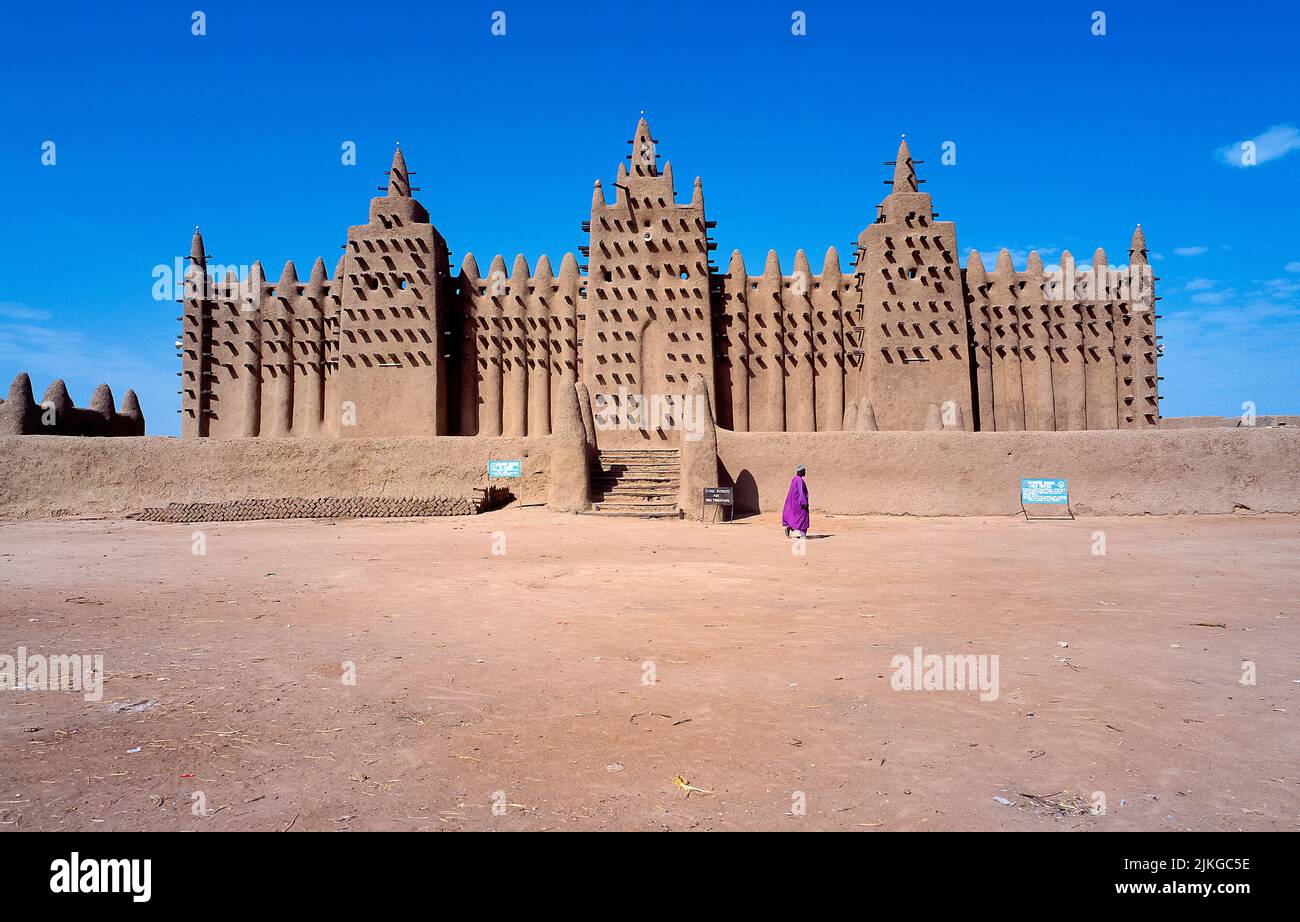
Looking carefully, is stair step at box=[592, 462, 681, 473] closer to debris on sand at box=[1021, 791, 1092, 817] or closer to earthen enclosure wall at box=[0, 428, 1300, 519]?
earthen enclosure wall at box=[0, 428, 1300, 519]

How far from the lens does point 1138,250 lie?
26.9 m

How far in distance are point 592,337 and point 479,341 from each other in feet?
15.8

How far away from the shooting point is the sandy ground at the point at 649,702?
286 centimetres

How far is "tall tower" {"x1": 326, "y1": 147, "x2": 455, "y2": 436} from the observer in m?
26.4

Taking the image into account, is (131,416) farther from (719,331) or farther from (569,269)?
(719,331)

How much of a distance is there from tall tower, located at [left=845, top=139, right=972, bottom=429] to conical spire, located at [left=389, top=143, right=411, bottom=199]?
1772cm

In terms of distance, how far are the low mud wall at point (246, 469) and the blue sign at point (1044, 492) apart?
461 inches

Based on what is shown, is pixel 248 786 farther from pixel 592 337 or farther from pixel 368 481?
pixel 592 337

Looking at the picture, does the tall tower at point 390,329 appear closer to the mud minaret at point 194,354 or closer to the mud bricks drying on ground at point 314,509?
the mud minaret at point 194,354

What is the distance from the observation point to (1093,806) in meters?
2.84

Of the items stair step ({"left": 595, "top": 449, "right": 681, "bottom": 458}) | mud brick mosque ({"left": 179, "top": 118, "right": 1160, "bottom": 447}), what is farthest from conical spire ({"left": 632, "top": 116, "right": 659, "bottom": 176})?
stair step ({"left": 595, "top": 449, "right": 681, "bottom": 458})

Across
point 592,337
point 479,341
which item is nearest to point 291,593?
point 592,337
